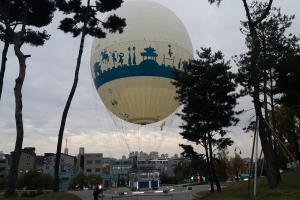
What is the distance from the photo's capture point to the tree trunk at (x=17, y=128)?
23812 mm

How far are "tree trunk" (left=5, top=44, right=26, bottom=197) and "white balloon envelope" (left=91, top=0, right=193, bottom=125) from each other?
17.9 meters

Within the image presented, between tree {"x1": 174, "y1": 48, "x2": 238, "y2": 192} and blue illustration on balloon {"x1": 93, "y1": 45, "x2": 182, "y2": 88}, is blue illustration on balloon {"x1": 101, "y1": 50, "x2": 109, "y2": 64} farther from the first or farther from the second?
tree {"x1": 174, "y1": 48, "x2": 238, "y2": 192}

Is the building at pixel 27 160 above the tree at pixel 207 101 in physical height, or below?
above

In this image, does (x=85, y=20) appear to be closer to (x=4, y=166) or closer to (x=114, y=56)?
(x=114, y=56)

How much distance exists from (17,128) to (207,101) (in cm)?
1876

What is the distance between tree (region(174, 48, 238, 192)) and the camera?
38.8m

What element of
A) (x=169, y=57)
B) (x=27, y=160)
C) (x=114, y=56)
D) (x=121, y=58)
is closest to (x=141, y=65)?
(x=121, y=58)

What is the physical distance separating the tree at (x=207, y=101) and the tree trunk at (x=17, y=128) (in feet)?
54.3

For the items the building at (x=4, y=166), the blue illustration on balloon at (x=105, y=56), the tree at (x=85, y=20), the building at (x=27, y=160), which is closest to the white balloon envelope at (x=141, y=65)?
the blue illustration on balloon at (x=105, y=56)

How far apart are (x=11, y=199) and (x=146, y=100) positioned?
24.6m

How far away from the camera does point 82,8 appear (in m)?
33.2

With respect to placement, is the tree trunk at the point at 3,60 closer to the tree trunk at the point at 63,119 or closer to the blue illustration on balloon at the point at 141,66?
the tree trunk at the point at 63,119

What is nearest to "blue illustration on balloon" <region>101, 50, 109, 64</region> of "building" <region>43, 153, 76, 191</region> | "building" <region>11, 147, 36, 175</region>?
"building" <region>43, 153, 76, 191</region>

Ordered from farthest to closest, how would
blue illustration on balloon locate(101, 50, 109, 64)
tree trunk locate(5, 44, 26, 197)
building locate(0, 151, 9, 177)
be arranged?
building locate(0, 151, 9, 177) → blue illustration on balloon locate(101, 50, 109, 64) → tree trunk locate(5, 44, 26, 197)
